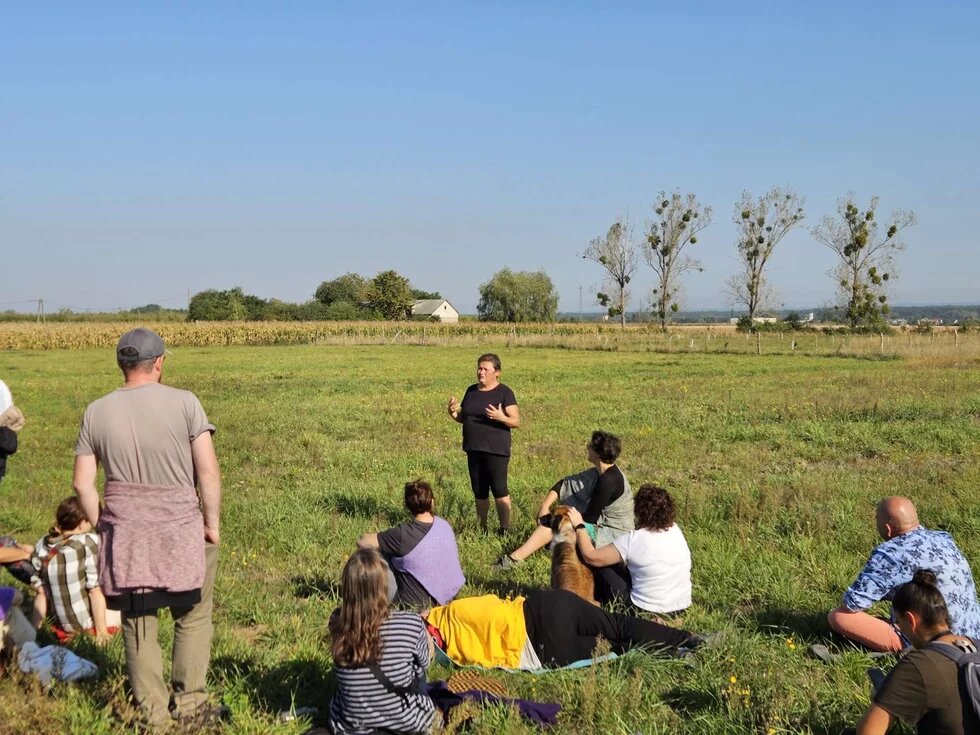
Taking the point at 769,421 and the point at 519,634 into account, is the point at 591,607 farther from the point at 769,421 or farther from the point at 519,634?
the point at 769,421

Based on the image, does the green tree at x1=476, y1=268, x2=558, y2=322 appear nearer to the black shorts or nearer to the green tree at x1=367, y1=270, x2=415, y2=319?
the green tree at x1=367, y1=270, x2=415, y2=319

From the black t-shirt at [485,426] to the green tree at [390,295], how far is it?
3631 inches

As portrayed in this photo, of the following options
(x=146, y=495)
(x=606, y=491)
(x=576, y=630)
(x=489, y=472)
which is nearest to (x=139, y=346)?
(x=146, y=495)

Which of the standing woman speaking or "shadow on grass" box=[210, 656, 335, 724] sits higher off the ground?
the standing woman speaking

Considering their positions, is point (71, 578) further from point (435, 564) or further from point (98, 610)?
point (435, 564)

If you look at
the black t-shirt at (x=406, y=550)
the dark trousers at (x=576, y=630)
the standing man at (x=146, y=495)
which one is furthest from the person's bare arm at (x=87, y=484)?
the dark trousers at (x=576, y=630)

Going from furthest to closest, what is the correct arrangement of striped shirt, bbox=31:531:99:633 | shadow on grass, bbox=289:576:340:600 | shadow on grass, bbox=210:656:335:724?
shadow on grass, bbox=289:576:340:600 → striped shirt, bbox=31:531:99:633 → shadow on grass, bbox=210:656:335:724

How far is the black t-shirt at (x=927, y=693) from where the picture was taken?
3.22 m

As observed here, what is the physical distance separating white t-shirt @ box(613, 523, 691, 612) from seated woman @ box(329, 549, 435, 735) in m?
2.18

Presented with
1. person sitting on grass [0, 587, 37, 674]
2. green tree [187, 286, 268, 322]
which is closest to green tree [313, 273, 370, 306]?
green tree [187, 286, 268, 322]

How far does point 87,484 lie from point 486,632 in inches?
93.7

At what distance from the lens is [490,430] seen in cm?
772

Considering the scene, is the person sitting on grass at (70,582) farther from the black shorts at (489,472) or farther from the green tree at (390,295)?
the green tree at (390,295)

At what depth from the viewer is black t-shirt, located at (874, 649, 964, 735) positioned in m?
3.22
